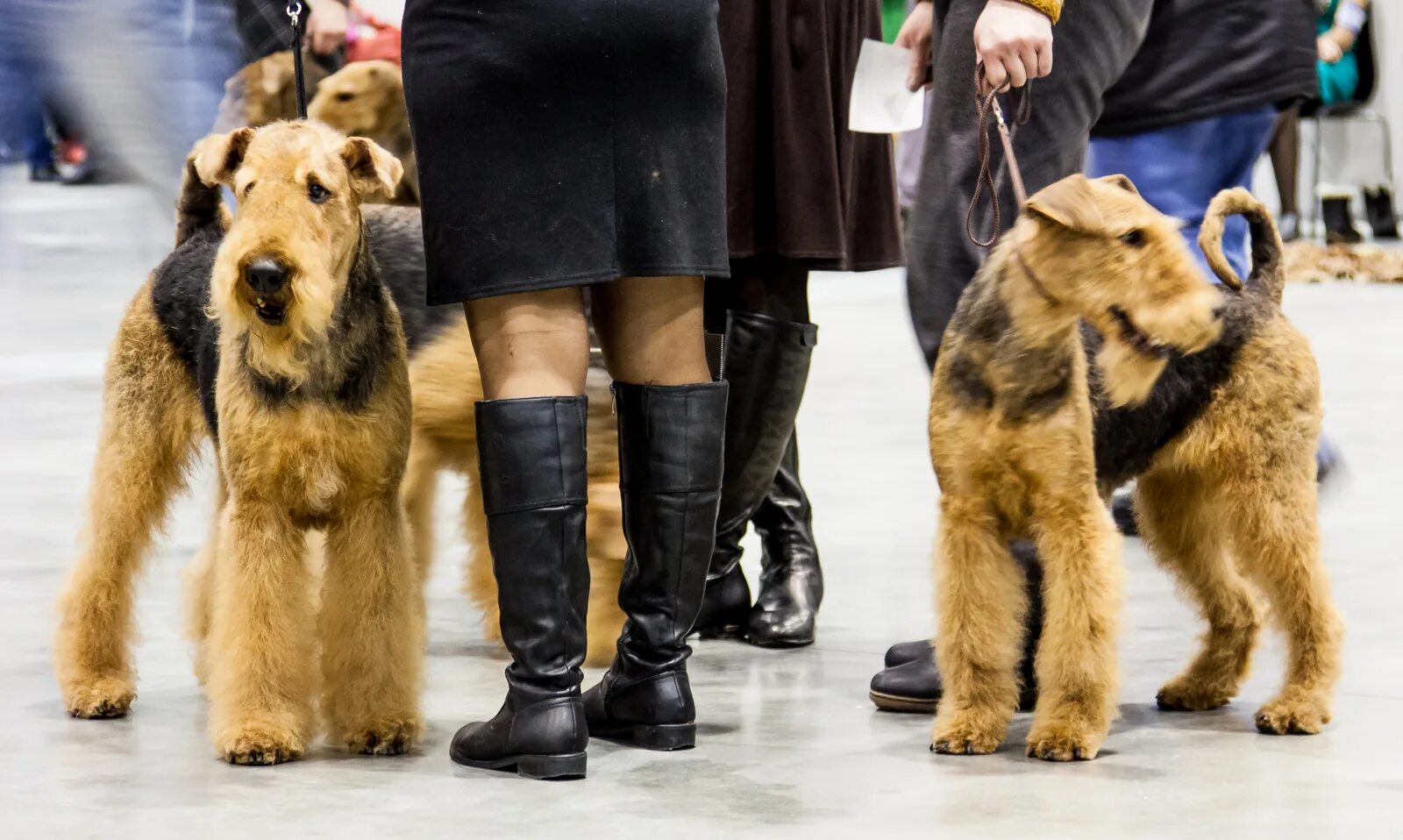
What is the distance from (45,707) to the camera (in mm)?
2781

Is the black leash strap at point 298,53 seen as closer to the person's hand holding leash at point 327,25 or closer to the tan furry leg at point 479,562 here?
the tan furry leg at point 479,562

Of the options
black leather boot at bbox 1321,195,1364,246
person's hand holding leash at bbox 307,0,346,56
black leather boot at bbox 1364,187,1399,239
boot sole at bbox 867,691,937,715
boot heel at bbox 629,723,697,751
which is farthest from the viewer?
black leather boot at bbox 1364,187,1399,239

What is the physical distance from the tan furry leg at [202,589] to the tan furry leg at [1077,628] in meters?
1.38

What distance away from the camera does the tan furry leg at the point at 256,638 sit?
97.6 inches

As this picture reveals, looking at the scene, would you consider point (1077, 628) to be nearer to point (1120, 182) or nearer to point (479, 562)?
point (1120, 182)

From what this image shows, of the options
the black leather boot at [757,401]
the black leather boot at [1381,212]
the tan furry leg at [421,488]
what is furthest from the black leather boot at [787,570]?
the black leather boot at [1381,212]

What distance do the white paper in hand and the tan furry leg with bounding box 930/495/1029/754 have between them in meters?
0.71

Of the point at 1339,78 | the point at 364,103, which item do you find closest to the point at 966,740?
the point at 364,103

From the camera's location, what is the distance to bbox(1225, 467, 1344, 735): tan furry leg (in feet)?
8.66

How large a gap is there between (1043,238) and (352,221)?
100 centimetres

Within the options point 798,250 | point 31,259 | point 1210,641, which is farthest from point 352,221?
point 31,259

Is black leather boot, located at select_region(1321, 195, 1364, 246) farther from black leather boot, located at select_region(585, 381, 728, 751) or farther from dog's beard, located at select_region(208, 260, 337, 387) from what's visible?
dog's beard, located at select_region(208, 260, 337, 387)

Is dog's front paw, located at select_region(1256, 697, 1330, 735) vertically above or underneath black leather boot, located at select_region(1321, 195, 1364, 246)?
above

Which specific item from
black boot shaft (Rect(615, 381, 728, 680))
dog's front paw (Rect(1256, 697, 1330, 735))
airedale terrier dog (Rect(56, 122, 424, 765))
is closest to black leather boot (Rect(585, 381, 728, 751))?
black boot shaft (Rect(615, 381, 728, 680))
